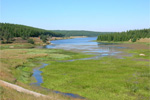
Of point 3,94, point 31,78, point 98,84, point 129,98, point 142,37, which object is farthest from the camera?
point 142,37

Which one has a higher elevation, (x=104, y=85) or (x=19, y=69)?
(x=104, y=85)

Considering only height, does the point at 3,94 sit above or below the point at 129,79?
above

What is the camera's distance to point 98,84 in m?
29.0

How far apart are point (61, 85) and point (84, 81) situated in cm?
437

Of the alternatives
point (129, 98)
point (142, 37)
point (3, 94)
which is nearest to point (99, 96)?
point (129, 98)

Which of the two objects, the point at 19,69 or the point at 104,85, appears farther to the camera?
the point at 19,69

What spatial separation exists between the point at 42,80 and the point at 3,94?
1617 centimetres

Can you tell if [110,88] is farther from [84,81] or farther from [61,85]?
[61,85]

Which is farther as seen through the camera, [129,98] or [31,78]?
[31,78]

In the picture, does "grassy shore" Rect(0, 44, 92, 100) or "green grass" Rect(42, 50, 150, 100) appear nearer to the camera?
"grassy shore" Rect(0, 44, 92, 100)

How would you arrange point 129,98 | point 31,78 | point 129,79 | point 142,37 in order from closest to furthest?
point 129,98, point 129,79, point 31,78, point 142,37

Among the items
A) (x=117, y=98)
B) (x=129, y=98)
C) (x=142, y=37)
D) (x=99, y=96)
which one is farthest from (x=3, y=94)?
(x=142, y=37)

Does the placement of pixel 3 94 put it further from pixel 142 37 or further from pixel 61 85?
pixel 142 37

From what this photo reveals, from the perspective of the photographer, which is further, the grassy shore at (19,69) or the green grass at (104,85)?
the green grass at (104,85)
